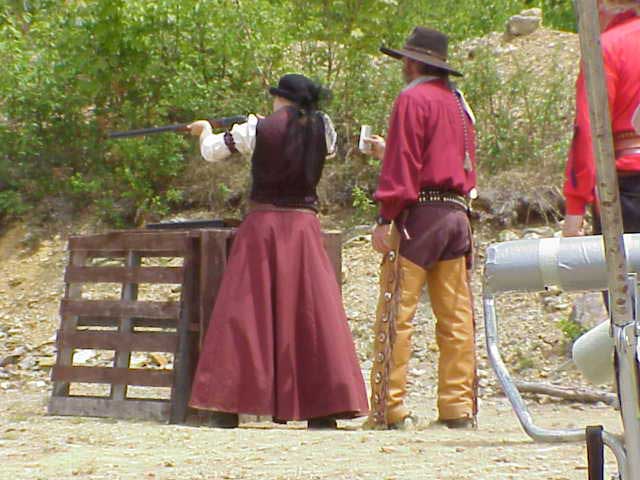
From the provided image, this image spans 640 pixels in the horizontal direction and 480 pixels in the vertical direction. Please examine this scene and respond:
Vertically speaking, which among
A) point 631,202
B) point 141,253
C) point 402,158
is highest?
point 402,158

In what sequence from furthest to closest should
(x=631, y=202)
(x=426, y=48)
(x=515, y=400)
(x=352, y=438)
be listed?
1. (x=426, y=48)
2. (x=352, y=438)
3. (x=631, y=202)
4. (x=515, y=400)

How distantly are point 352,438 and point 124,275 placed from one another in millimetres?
2014

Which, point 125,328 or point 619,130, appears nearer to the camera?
point 619,130

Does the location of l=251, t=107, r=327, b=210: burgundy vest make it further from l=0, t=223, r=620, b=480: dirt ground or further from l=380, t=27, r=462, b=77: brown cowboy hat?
l=0, t=223, r=620, b=480: dirt ground

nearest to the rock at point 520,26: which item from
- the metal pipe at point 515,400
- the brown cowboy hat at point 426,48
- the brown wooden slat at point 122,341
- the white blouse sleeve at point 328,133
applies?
the white blouse sleeve at point 328,133

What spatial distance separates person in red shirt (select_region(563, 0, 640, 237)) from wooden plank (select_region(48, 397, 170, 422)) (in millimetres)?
2750

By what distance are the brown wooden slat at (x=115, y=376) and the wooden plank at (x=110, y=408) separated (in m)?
0.10

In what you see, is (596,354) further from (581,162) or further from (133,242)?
(133,242)

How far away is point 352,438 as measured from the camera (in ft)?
17.8

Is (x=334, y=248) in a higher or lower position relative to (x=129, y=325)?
higher

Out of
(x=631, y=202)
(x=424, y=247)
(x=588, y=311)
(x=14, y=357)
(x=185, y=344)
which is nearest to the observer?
(x=631, y=202)

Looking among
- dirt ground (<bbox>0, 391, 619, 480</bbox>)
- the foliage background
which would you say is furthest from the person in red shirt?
the foliage background

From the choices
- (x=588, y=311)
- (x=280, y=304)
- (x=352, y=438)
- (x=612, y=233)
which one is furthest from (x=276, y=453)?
(x=588, y=311)

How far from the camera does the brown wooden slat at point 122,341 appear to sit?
679 centimetres
